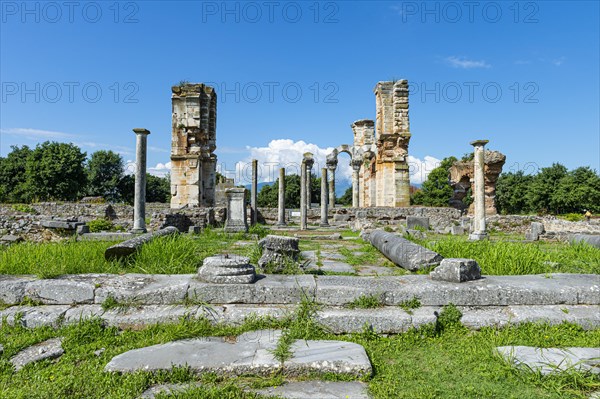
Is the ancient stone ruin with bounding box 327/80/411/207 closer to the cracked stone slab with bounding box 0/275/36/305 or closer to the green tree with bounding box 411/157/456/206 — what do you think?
the cracked stone slab with bounding box 0/275/36/305

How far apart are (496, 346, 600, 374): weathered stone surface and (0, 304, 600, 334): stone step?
2.10 ft

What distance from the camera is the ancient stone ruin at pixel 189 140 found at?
17.2 meters

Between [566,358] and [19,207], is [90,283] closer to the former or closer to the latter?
[566,358]

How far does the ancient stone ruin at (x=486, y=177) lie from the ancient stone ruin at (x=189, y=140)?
17711 mm

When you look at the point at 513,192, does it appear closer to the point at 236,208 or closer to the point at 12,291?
the point at 236,208

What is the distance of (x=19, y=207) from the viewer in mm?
24234

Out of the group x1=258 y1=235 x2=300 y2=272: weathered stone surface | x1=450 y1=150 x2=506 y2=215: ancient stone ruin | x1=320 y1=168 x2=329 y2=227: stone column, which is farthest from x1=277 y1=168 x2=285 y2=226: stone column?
x1=450 y1=150 x2=506 y2=215: ancient stone ruin

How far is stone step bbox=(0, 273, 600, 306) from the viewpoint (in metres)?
4.03

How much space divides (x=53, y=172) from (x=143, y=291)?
135 feet

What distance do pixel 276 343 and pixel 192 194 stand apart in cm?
1503

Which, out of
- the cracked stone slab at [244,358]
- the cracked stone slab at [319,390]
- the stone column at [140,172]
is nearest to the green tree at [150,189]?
the stone column at [140,172]

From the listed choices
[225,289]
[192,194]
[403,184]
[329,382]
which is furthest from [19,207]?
[329,382]

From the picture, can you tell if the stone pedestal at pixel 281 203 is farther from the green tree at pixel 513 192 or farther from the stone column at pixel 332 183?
the green tree at pixel 513 192

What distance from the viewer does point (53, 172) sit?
3703 centimetres
